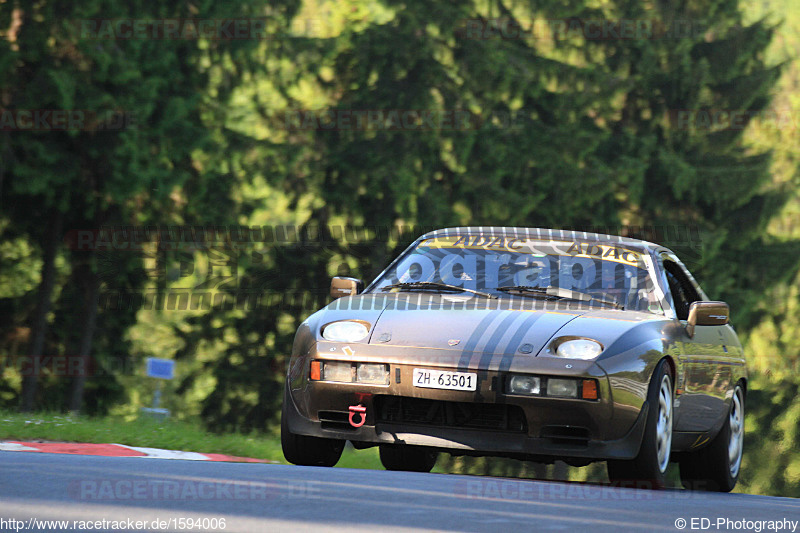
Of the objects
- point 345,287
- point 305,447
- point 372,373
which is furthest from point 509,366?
point 345,287

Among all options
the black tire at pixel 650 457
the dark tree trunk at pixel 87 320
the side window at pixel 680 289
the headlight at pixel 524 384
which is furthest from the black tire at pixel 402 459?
the dark tree trunk at pixel 87 320

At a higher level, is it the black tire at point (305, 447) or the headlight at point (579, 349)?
the headlight at point (579, 349)

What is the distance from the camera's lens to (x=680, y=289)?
9070 millimetres

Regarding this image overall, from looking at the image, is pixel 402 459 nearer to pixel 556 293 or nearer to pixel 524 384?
pixel 556 293

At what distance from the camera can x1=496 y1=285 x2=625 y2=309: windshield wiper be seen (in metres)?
7.67

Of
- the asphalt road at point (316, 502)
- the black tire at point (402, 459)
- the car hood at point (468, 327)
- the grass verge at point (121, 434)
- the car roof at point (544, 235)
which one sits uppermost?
the car roof at point (544, 235)

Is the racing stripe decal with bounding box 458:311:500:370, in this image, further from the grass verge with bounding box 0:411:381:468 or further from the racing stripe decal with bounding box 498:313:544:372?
the grass verge with bounding box 0:411:381:468

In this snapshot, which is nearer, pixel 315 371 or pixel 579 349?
pixel 579 349

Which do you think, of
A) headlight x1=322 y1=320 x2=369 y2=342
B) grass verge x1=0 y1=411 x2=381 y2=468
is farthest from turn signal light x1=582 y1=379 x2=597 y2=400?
grass verge x1=0 y1=411 x2=381 y2=468

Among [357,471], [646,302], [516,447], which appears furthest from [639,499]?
[646,302]

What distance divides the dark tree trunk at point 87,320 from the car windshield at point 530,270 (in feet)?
54.1

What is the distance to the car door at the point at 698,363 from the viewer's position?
25.9ft

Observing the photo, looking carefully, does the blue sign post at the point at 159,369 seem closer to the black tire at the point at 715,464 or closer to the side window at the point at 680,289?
the side window at the point at 680,289

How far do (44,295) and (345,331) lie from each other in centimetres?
1788
